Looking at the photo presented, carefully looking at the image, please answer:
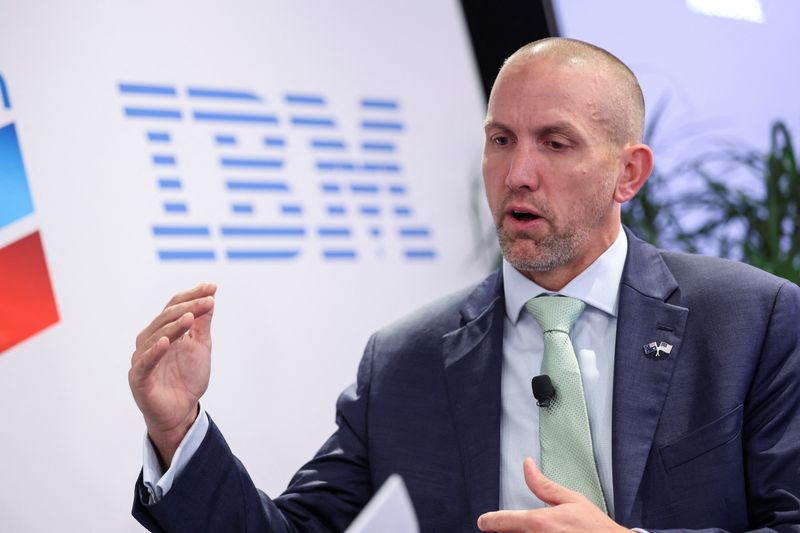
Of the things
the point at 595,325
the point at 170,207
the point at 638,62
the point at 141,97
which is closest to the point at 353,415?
the point at 595,325

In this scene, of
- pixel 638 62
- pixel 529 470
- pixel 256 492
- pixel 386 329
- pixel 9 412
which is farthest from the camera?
pixel 638 62

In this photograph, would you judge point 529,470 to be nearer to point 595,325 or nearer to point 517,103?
point 595,325

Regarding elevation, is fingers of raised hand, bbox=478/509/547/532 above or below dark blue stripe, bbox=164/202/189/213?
below

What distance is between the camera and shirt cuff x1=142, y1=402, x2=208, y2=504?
198cm

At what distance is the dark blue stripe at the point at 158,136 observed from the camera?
294 centimetres

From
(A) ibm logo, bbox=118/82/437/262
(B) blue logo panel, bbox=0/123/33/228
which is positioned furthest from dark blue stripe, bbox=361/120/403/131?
(B) blue logo panel, bbox=0/123/33/228

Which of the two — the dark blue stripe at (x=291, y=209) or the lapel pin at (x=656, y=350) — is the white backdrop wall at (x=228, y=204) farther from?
the lapel pin at (x=656, y=350)

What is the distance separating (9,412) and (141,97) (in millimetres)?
892

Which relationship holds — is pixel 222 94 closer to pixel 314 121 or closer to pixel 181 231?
pixel 314 121

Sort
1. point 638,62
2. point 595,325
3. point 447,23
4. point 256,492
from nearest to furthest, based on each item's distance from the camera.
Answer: point 256,492 → point 595,325 → point 447,23 → point 638,62

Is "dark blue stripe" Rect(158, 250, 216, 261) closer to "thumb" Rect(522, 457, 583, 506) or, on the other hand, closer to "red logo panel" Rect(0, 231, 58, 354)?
"red logo panel" Rect(0, 231, 58, 354)

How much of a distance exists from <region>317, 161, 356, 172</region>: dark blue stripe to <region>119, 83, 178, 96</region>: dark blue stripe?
1.59 ft

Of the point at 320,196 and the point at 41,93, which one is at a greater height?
the point at 41,93

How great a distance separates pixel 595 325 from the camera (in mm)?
2217
